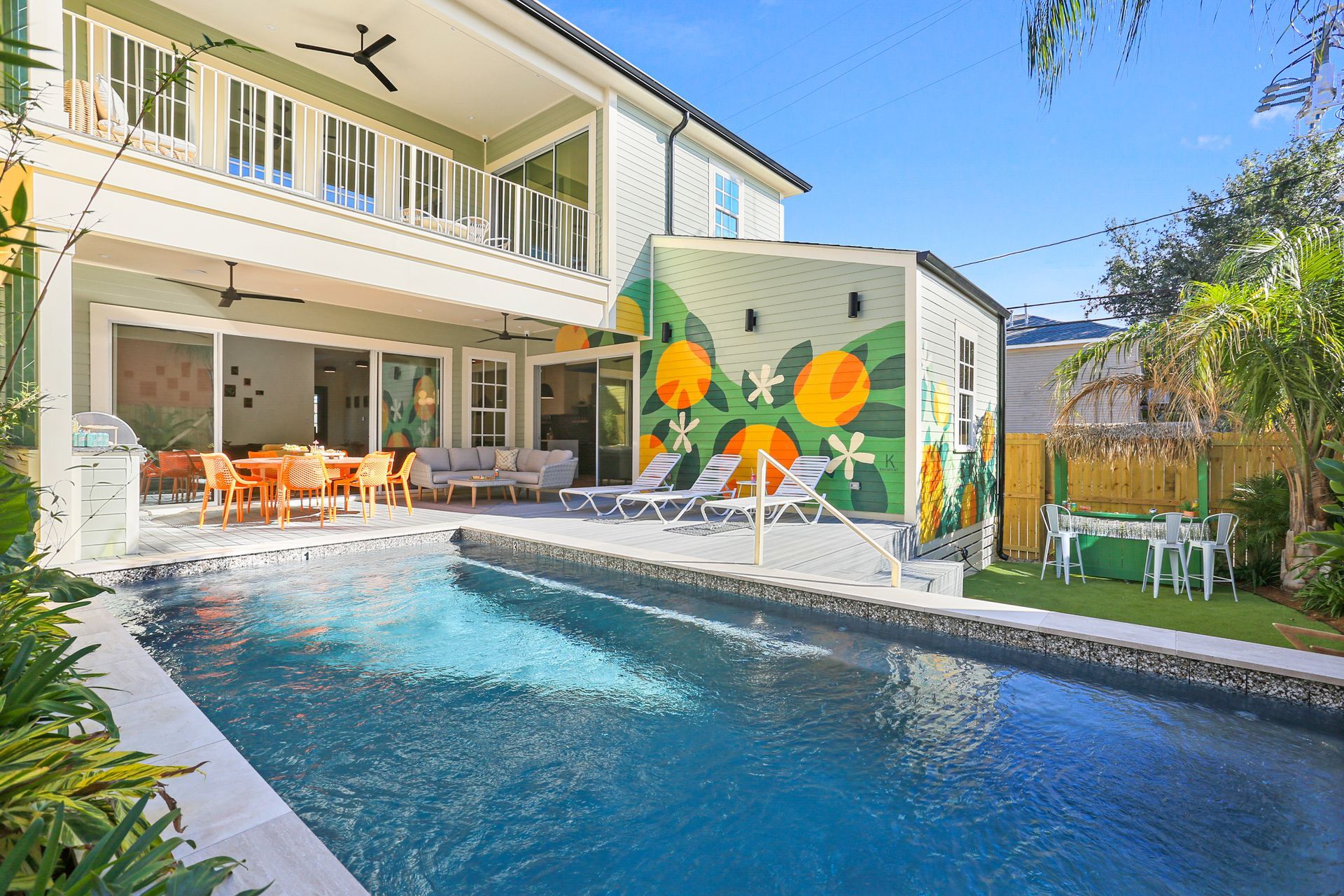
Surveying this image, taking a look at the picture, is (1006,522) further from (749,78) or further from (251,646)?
(749,78)

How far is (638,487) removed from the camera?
9234mm

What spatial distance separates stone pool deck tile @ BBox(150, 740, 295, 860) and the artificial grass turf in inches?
234

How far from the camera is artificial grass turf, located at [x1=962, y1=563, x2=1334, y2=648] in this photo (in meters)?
5.61

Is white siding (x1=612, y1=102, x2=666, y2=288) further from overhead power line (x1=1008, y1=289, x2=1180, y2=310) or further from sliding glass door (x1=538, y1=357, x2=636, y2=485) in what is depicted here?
overhead power line (x1=1008, y1=289, x2=1180, y2=310)

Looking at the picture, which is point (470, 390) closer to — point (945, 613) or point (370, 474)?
point (370, 474)

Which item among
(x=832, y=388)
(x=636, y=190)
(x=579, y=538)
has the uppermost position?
(x=636, y=190)

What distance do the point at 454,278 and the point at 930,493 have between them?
661cm

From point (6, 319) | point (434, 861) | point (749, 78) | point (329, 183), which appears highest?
point (749, 78)

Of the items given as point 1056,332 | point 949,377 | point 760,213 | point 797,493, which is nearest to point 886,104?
point 760,213

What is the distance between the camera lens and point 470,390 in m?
12.1

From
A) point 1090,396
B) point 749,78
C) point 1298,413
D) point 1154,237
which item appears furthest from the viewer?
point 749,78

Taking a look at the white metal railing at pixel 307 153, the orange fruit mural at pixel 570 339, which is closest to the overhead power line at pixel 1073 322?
the orange fruit mural at pixel 570 339

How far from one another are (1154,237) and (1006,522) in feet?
40.1

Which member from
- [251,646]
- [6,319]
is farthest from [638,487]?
[6,319]
